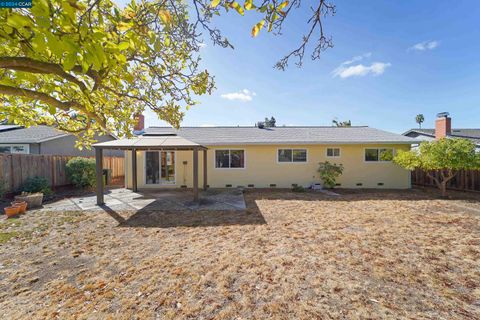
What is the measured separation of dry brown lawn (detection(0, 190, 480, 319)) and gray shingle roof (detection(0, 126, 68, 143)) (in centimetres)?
863

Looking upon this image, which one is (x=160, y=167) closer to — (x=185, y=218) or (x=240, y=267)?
(x=185, y=218)

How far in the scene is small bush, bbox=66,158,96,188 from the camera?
1054 centimetres

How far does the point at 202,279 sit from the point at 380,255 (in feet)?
10.6

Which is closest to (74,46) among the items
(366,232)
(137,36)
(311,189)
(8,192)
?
(137,36)

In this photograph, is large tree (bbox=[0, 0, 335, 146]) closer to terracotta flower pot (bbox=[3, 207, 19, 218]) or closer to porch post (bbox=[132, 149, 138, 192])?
terracotta flower pot (bbox=[3, 207, 19, 218])

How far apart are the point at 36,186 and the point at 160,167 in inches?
201

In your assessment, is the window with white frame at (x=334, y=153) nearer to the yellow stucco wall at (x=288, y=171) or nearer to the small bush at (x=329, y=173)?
the yellow stucco wall at (x=288, y=171)

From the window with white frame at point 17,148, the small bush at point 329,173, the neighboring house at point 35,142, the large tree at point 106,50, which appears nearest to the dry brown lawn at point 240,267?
the large tree at point 106,50

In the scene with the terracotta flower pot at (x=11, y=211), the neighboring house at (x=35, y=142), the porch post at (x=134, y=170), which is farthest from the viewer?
the neighboring house at (x=35, y=142)

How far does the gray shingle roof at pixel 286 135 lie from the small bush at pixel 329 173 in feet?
4.31

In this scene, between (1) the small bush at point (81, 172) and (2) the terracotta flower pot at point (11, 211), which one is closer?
(2) the terracotta flower pot at point (11, 211)

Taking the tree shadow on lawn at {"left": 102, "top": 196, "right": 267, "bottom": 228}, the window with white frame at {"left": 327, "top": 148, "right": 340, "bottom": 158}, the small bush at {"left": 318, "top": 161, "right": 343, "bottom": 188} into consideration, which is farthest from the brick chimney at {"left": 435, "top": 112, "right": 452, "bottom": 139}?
the tree shadow on lawn at {"left": 102, "top": 196, "right": 267, "bottom": 228}

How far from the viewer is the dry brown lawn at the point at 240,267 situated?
2.46m

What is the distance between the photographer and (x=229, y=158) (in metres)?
11.7
